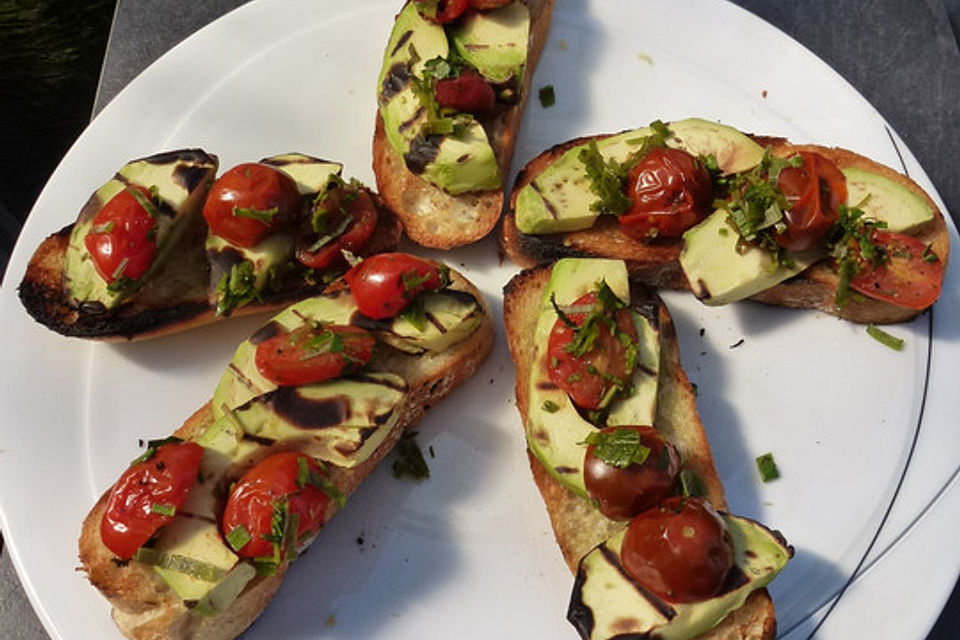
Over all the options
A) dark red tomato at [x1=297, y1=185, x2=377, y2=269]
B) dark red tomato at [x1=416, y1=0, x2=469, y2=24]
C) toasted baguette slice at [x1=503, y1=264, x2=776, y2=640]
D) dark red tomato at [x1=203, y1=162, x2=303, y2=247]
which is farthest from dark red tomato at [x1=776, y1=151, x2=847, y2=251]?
dark red tomato at [x1=203, y1=162, x2=303, y2=247]

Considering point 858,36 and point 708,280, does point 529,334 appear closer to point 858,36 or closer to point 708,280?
point 708,280

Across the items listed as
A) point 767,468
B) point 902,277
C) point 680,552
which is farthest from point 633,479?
point 902,277

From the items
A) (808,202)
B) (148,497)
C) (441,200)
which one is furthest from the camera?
(441,200)

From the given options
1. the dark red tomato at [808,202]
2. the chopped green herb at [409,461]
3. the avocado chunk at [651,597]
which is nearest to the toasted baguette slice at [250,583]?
the chopped green herb at [409,461]

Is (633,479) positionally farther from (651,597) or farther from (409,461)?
(409,461)

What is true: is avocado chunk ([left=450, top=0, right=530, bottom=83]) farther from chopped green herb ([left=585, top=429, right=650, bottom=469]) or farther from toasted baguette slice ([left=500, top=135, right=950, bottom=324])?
chopped green herb ([left=585, top=429, right=650, bottom=469])

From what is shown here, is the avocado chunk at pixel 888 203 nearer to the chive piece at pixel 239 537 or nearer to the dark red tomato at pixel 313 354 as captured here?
the dark red tomato at pixel 313 354
